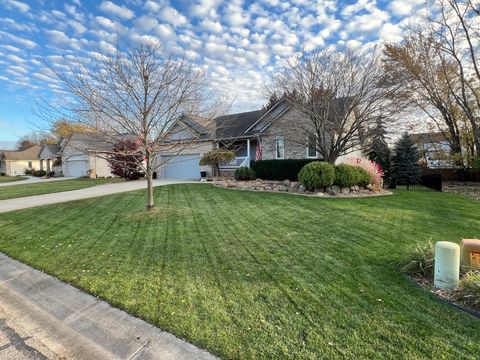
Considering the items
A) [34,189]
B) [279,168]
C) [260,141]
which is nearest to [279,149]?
[260,141]

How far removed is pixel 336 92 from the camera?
1357 cm

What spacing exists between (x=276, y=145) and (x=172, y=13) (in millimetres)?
12926

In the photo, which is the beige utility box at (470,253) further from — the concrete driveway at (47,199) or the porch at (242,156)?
Answer: the porch at (242,156)

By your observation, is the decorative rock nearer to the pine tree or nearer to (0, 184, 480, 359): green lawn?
(0, 184, 480, 359): green lawn

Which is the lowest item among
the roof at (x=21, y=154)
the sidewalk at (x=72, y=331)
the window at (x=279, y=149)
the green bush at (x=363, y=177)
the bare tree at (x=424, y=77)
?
the sidewalk at (x=72, y=331)

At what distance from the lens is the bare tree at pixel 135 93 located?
7.05m

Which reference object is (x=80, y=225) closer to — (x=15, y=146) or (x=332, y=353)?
(x=332, y=353)

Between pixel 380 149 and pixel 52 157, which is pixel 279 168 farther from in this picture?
pixel 52 157

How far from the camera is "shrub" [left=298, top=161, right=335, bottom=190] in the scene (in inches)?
468

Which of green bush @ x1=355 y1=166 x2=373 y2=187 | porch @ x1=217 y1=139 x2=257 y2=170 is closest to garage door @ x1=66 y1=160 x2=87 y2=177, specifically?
porch @ x1=217 y1=139 x2=257 y2=170

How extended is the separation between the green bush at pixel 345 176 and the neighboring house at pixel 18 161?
55.2 m

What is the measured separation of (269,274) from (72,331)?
2407 mm

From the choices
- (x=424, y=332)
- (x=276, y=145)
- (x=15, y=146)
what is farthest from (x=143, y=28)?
(x=15, y=146)

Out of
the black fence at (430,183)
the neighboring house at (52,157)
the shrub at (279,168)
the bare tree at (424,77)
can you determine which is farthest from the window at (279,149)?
the neighboring house at (52,157)
